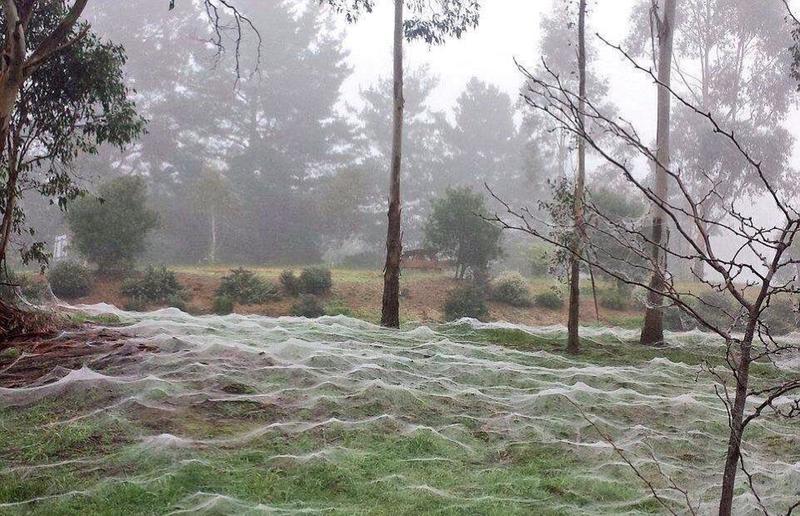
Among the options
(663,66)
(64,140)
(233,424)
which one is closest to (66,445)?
(233,424)

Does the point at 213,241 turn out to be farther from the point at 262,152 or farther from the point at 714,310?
the point at 714,310

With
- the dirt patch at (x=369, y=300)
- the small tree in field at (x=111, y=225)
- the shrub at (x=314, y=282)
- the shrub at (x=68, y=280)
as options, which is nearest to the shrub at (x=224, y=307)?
the dirt patch at (x=369, y=300)

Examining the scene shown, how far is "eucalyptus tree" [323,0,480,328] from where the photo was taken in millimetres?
9586

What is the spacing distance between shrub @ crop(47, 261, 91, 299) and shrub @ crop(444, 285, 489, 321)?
7705 millimetres

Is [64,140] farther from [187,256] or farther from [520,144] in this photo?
[520,144]

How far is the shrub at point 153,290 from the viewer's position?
43.9 feet

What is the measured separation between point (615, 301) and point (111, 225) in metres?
12.1

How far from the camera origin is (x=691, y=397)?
18.1 ft

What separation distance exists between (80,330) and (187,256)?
57.3 ft

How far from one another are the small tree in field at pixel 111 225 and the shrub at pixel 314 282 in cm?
420

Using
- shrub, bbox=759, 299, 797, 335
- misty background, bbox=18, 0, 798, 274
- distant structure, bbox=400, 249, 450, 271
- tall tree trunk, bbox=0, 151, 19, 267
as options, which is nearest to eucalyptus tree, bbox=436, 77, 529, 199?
misty background, bbox=18, 0, 798, 274

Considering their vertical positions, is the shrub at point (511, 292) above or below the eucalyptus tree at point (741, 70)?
below

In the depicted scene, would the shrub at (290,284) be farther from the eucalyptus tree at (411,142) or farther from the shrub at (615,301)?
the eucalyptus tree at (411,142)

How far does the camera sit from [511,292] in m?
15.2
